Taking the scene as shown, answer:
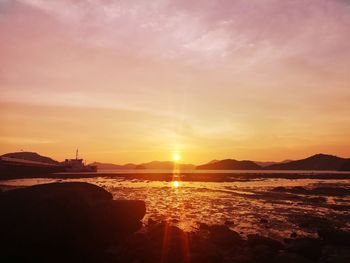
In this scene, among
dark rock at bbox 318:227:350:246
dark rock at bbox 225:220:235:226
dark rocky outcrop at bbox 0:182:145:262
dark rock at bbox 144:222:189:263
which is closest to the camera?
dark rocky outcrop at bbox 0:182:145:262

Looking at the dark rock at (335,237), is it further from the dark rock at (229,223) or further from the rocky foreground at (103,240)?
the dark rock at (229,223)

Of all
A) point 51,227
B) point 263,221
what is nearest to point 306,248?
point 263,221

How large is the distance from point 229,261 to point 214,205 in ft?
70.9

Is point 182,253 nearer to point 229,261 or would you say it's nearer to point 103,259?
point 229,261

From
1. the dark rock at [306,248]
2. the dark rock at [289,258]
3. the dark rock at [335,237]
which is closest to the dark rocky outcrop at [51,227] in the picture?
the dark rock at [289,258]

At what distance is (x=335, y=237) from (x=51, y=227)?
16031 mm

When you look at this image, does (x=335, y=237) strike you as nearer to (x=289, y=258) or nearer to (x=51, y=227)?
(x=289, y=258)

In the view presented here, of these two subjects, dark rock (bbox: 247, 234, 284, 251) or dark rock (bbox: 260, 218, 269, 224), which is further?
dark rock (bbox: 260, 218, 269, 224)

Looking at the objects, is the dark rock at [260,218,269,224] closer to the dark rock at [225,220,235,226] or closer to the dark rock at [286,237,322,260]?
the dark rock at [225,220,235,226]

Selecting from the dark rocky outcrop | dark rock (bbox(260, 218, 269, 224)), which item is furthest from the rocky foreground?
dark rock (bbox(260, 218, 269, 224))

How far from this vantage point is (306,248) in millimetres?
16969

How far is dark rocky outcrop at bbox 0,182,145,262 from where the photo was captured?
541 inches

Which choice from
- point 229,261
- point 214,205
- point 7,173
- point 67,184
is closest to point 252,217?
point 214,205

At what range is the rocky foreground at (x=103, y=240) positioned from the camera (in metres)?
14.0
